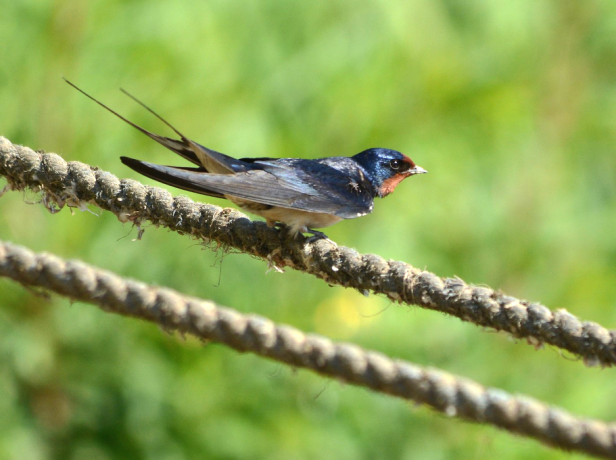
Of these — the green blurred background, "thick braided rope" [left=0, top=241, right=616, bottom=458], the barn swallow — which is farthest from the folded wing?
the green blurred background

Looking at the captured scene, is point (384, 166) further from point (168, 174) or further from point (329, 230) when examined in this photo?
point (168, 174)

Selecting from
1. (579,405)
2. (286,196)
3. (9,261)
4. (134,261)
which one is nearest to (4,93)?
(134,261)

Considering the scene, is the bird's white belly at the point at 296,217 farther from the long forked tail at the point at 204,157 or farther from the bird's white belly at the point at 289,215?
the long forked tail at the point at 204,157

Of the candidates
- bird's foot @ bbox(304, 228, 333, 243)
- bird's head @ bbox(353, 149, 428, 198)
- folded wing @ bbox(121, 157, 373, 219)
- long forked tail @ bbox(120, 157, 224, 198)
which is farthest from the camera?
bird's head @ bbox(353, 149, 428, 198)

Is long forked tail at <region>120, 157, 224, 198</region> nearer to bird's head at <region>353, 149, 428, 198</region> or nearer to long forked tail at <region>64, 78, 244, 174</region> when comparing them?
long forked tail at <region>64, 78, 244, 174</region>

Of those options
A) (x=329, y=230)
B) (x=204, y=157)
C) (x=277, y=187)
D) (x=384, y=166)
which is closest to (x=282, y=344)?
(x=277, y=187)

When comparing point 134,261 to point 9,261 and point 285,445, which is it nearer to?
point 285,445

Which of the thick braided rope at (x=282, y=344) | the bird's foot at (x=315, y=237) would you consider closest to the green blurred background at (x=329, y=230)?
the thick braided rope at (x=282, y=344)
